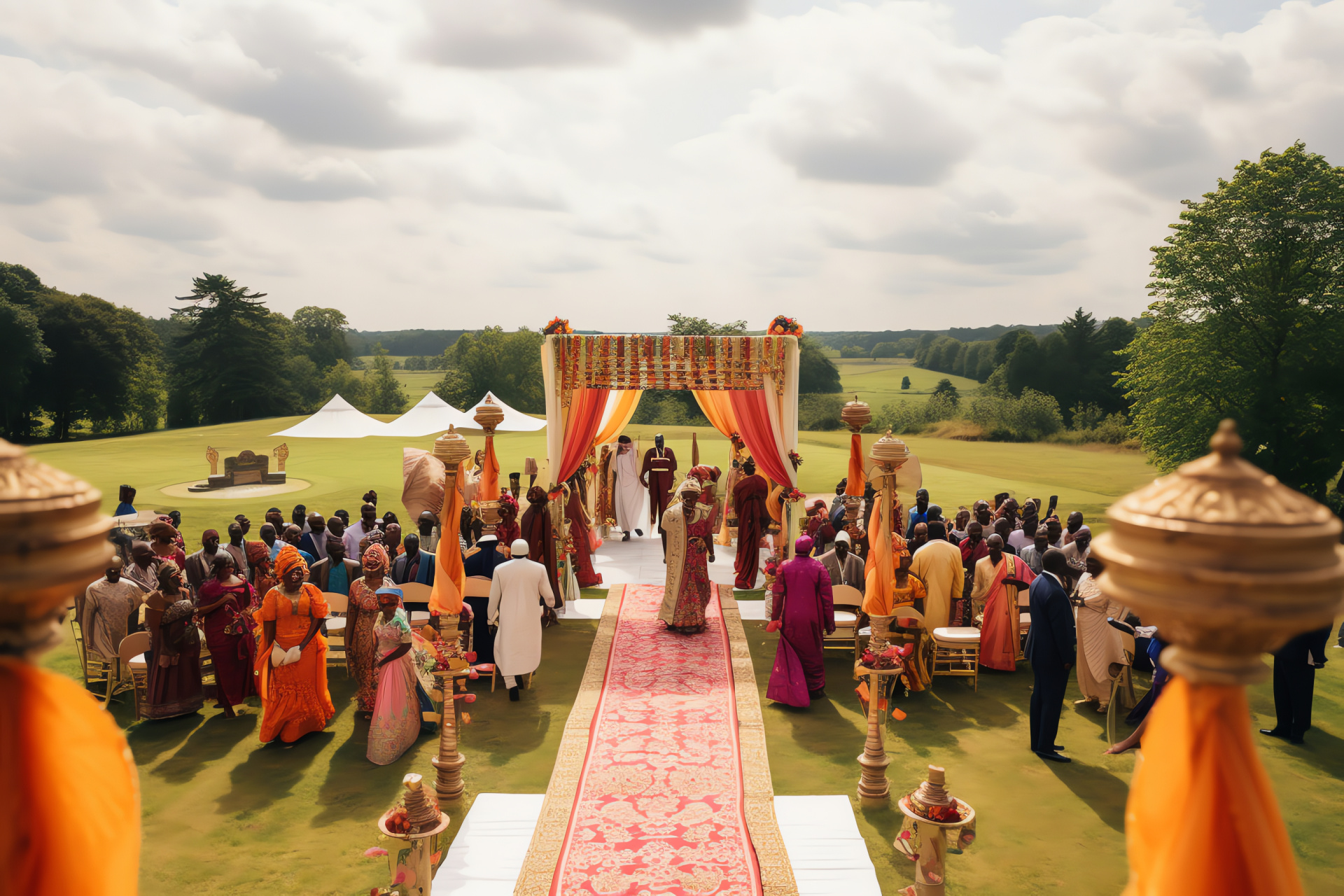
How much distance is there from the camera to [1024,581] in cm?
916

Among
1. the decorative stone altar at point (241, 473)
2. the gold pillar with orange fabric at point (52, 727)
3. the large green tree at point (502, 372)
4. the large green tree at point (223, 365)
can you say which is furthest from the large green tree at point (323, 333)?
the gold pillar with orange fabric at point (52, 727)

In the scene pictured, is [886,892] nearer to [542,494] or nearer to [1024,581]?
[1024,581]

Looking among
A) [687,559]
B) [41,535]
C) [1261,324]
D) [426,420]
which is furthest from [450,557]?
[426,420]

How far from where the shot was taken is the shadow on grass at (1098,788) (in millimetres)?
6125

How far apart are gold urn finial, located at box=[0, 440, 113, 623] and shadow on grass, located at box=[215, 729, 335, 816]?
624 centimetres

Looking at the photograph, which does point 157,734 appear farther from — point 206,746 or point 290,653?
point 290,653

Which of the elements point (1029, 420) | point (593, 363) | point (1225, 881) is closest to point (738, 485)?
point (593, 363)

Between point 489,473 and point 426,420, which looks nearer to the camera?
point 489,473

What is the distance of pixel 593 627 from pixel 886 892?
631 cm

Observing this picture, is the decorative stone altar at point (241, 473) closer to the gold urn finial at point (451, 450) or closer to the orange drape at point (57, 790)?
the gold urn finial at point (451, 450)

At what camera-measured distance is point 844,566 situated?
9789mm

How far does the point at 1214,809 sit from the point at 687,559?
889 centimetres

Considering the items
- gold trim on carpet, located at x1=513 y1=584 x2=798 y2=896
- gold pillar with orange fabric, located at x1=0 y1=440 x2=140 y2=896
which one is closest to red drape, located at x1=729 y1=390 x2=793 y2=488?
gold trim on carpet, located at x1=513 y1=584 x2=798 y2=896

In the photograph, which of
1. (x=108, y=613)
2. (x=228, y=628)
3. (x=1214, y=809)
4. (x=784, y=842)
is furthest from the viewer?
(x=108, y=613)
